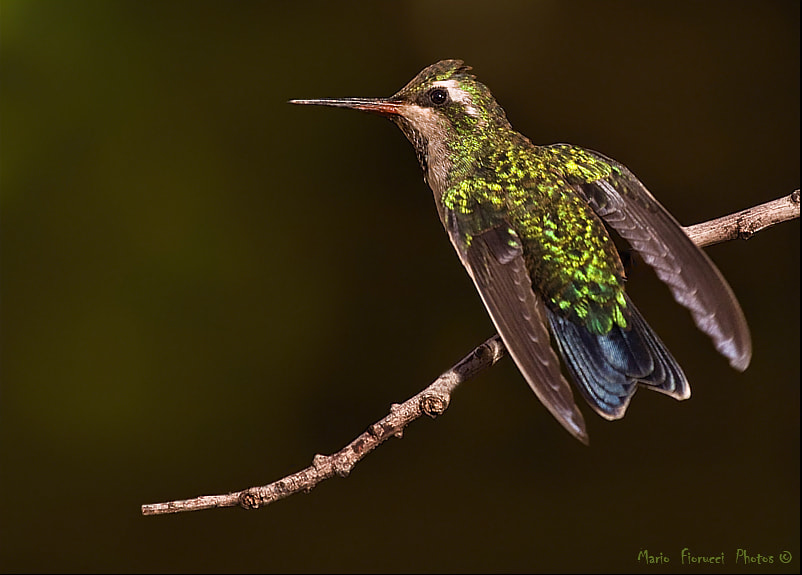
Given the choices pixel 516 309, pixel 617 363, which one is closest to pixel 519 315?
pixel 516 309

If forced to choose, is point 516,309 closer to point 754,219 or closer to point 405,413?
point 405,413

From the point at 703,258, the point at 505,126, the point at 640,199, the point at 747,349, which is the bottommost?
the point at 747,349

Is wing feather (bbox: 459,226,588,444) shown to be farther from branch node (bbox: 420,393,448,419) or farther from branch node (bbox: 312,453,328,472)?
branch node (bbox: 312,453,328,472)

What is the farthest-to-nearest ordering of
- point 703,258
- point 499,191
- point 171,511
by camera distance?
1. point 499,191
2. point 703,258
3. point 171,511

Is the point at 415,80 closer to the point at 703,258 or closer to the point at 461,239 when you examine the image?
the point at 461,239

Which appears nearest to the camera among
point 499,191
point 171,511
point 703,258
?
point 171,511

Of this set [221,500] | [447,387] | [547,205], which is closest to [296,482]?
[221,500]

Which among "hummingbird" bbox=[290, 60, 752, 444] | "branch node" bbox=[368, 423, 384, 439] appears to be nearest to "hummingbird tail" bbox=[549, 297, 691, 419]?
"hummingbird" bbox=[290, 60, 752, 444]
